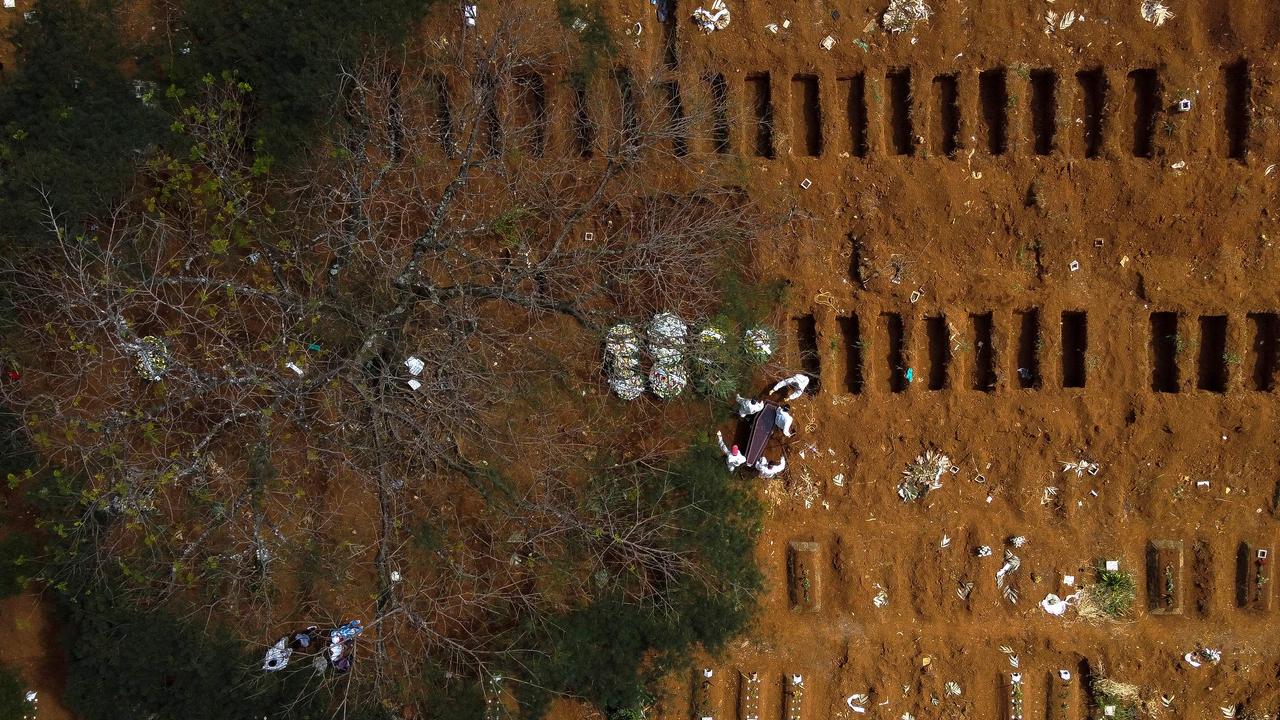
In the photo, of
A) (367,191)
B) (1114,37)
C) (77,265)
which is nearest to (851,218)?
(1114,37)

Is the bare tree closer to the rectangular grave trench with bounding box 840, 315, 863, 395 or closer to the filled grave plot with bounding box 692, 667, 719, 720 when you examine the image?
the filled grave plot with bounding box 692, 667, 719, 720

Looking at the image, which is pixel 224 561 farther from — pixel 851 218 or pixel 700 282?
pixel 851 218

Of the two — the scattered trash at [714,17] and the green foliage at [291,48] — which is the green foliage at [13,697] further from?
the scattered trash at [714,17]

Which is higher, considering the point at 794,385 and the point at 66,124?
the point at 66,124

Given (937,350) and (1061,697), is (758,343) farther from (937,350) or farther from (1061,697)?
(1061,697)

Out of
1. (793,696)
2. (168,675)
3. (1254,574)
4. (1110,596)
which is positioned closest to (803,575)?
(793,696)

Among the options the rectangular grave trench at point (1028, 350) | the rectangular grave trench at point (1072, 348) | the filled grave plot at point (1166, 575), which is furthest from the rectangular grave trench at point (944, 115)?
the filled grave plot at point (1166, 575)

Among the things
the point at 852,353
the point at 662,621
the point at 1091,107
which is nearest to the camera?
the point at 662,621
